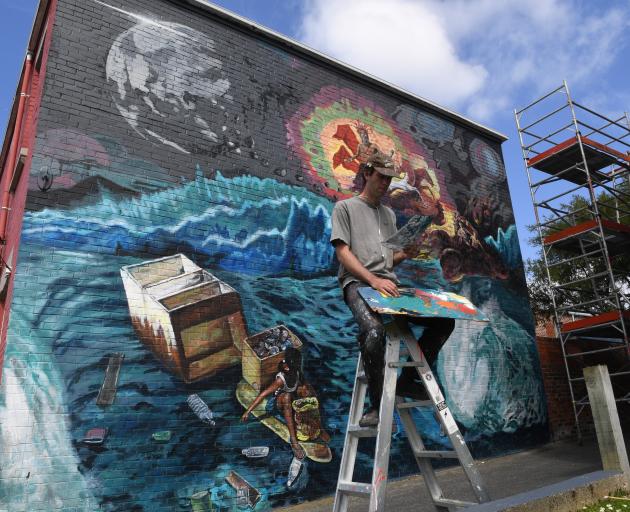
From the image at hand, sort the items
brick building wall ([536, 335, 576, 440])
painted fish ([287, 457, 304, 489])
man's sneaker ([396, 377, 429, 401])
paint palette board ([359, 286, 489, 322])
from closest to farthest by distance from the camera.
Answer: paint palette board ([359, 286, 489, 322])
man's sneaker ([396, 377, 429, 401])
painted fish ([287, 457, 304, 489])
brick building wall ([536, 335, 576, 440])

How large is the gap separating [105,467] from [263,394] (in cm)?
200

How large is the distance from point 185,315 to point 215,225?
130 centimetres

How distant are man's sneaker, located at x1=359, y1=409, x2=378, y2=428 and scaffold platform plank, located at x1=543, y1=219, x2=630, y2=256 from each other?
8.75 meters

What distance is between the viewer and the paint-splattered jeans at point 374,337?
3.05 meters

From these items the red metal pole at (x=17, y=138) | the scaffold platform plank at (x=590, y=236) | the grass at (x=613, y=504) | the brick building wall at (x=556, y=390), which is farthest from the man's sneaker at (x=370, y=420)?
the scaffold platform plank at (x=590, y=236)

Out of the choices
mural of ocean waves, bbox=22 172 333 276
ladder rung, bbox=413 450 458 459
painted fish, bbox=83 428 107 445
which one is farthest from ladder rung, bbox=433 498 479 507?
mural of ocean waves, bbox=22 172 333 276

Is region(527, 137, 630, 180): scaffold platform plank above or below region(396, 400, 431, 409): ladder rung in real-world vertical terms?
above

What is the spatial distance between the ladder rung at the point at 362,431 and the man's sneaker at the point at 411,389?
40 centimetres

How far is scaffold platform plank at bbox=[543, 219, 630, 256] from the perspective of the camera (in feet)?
33.7

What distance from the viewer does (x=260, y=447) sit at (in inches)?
247

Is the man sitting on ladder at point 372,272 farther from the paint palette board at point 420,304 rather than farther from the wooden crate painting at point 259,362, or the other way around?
the wooden crate painting at point 259,362

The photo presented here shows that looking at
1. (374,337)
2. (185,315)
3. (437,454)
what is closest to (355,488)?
(437,454)

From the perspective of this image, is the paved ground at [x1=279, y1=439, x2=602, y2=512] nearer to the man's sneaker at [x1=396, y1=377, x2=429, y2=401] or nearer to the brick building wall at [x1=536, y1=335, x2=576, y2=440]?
the brick building wall at [x1=536, y1=335, x2=576, y2=440]

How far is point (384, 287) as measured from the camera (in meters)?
3.09
